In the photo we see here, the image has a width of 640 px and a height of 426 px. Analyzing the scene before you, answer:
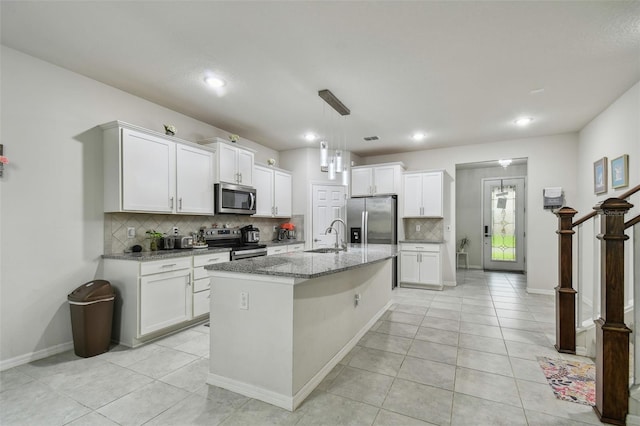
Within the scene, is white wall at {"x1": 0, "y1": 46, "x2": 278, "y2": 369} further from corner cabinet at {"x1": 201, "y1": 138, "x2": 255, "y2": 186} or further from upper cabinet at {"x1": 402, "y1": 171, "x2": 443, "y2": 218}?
upper cabinet at {"x1": 402, "y1": 171, "x2": 443, "y2": 218}

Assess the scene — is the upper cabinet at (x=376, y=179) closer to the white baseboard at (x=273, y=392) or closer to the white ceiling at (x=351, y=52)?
the white ceiling at (x=351, y=52)

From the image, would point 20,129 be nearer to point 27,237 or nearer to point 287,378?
point 27,237

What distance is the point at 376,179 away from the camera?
5934 mm

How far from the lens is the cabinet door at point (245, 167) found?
445 cm

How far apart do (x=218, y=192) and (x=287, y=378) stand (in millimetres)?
2760

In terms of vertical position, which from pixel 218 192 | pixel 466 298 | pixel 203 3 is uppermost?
pixel 203 3

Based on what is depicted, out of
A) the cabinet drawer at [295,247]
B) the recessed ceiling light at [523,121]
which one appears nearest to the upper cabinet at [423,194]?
the recessed ceiling light at [523,121]

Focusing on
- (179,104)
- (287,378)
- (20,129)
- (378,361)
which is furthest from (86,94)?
(378,361)

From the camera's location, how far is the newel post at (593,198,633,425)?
180 cm

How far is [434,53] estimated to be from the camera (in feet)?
8.45

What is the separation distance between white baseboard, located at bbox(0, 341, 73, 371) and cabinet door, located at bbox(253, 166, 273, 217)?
282 cm

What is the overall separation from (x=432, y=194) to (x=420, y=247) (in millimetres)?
1021

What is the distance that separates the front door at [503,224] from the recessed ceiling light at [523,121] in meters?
3.26

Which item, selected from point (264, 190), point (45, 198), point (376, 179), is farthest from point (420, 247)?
point (45, 198)
